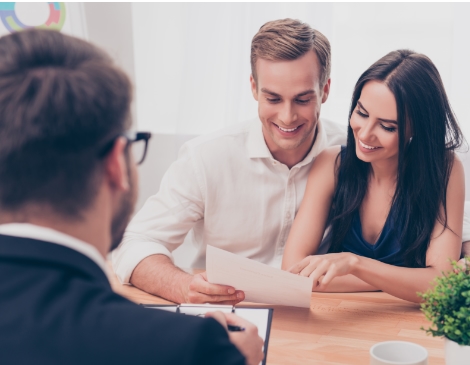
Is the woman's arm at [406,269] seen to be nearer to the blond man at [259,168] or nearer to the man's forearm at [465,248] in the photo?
the man's forearm at [465,248]

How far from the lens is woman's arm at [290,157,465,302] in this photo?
5.02 feet

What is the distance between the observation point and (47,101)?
69 centimetres

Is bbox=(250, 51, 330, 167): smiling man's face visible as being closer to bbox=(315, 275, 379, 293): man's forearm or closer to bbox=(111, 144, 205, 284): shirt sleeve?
bbox=(111, 144, 205, 284): shirt sleeve

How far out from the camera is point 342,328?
139cm

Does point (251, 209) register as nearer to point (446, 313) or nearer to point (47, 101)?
point (446, 313)

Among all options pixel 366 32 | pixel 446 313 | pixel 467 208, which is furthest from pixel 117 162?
pixel 366 32

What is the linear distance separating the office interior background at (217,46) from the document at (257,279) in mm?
1692

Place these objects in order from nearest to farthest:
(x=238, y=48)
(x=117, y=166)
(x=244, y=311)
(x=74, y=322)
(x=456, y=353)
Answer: (x=74, y=322) → (x=117, y=166) → (x=456, y=353) → (x=244, y=311) → (x=238, y=48)

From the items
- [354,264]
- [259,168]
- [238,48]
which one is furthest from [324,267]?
[238,48]

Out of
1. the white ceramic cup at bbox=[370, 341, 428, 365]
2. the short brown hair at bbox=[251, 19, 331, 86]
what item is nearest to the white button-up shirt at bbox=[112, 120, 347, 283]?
the short brown hair at bbox=[251, 19, 331, 86]

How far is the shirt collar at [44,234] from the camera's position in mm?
701

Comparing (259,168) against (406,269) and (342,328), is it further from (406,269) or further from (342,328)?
(342,328)

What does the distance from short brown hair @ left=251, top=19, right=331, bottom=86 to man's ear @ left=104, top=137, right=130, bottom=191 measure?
1192 millimetres

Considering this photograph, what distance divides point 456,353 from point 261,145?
1081mm
